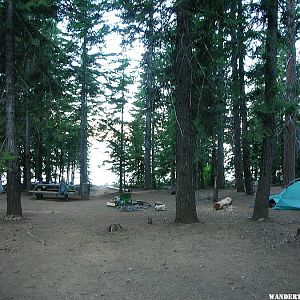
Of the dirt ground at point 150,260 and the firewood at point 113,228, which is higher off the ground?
the firewood at point 113,228

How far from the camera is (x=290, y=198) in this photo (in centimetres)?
1466

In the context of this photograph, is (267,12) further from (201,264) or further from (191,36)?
(201,264)

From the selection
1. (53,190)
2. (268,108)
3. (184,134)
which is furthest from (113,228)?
(53,190)

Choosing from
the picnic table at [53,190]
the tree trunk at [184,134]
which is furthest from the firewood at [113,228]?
the picnic table at [53,190]

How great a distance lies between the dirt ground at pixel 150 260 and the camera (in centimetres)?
562

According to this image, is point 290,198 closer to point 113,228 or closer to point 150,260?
point 113,228

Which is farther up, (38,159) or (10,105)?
(10,105)

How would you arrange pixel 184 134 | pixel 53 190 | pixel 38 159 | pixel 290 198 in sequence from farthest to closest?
pixel 38 159 → pixel 53 190 → pixel 290 198 → pixel 184 134

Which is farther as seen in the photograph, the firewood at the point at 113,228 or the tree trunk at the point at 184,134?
the tree trunk at the point at 184,134

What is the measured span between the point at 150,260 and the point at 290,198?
9.05 metres

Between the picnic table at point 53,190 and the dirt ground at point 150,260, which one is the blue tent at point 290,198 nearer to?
the dirt ground at point 150,260

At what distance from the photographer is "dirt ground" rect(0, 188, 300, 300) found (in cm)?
562

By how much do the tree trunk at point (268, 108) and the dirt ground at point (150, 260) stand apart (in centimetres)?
81

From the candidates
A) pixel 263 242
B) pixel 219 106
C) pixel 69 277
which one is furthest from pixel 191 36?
pixel 69 277
